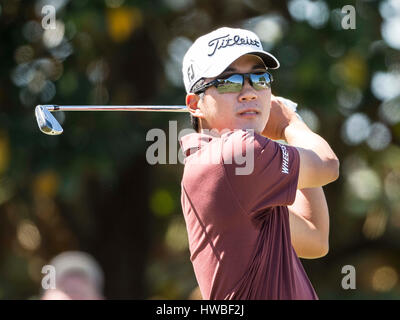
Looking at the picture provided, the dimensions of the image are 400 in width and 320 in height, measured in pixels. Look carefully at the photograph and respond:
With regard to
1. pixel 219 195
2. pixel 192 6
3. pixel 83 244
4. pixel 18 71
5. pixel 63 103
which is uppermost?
pixel 192 6

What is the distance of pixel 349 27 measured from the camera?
30.2ft

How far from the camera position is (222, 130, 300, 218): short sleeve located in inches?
125

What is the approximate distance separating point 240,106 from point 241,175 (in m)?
0.36

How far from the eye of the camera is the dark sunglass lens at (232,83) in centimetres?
340

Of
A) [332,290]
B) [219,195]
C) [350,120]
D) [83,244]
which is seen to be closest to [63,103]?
[83,244]

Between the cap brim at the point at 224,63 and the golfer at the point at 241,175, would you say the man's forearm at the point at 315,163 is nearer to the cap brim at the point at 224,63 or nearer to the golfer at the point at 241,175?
the golfer at the point at 241,175

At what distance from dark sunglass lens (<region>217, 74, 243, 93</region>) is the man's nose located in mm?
21

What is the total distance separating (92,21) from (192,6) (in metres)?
2.61

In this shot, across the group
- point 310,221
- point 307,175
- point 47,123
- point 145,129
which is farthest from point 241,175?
point 145,129

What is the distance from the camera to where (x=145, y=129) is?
9.65 m

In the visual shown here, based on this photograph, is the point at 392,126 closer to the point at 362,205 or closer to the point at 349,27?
the point at 362,205

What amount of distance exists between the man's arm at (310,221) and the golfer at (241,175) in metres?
0.38

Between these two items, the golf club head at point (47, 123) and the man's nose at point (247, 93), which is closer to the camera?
the man's nose at point (247, 93)

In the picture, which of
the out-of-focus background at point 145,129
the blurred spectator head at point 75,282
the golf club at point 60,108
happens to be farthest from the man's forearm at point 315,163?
the out-of-focus background at point 145,129
